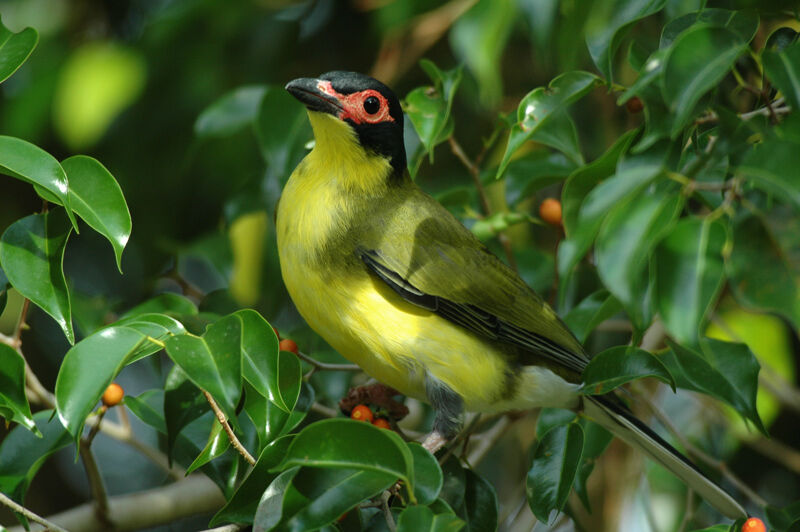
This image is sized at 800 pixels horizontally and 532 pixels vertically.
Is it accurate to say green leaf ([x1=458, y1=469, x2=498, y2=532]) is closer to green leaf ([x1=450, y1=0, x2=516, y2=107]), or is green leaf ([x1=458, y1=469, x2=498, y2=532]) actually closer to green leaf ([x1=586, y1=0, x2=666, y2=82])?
green leaf ([x1=586, y1=0, x2=666, y2=82])

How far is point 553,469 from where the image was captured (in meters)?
2.39

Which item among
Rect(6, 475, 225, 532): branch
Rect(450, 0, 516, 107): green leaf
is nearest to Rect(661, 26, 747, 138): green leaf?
Rect(450, 0, 516, 107): green leaf

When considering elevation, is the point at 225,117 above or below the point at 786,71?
below

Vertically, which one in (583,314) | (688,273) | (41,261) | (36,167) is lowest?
(583,314)

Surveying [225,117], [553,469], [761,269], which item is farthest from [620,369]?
[225,117]

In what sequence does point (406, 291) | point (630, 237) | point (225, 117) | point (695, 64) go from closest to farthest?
point (630, 237) → point (695, 64) → point (406, 291) → point (225, 117)

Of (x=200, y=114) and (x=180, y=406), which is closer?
(x=180, y=406)

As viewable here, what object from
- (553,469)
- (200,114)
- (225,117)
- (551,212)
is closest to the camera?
(553,469)

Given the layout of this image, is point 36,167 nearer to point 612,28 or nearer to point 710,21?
point 612,28

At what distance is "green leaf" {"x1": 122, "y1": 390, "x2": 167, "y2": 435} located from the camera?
260 centimetres

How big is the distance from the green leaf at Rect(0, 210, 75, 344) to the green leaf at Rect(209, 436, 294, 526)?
0.50 m

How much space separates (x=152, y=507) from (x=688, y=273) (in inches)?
94.8

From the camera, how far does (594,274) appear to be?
12.6ft

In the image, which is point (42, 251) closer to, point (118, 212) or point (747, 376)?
point (118, 212)
